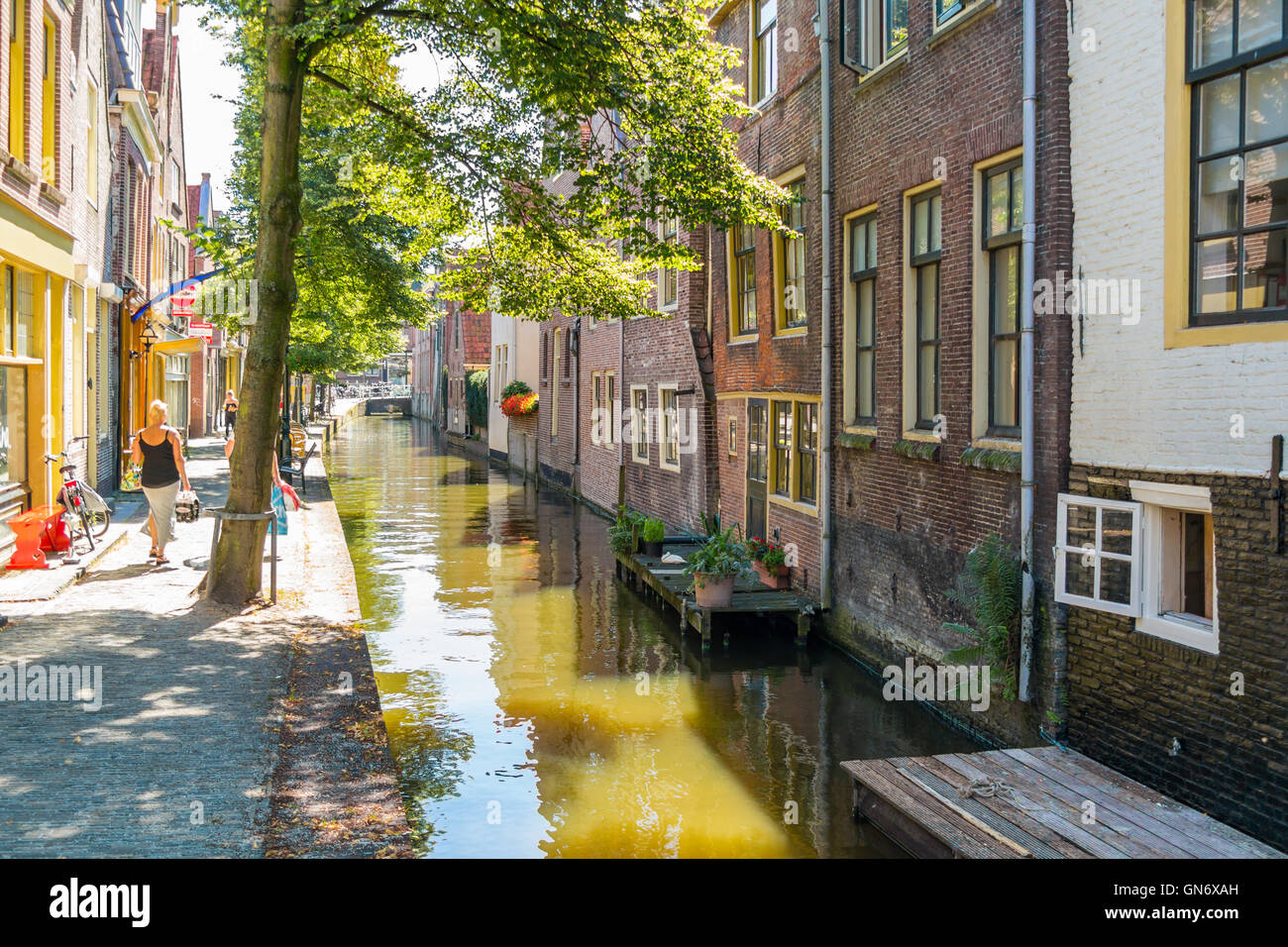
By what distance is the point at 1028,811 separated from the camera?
20.9 feet

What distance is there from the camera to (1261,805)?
19.5ft

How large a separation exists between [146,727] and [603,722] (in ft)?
12.6

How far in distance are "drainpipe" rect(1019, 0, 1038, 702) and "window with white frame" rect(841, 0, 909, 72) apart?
116 inches

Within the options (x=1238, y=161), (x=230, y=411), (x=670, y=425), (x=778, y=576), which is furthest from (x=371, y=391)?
(x=1238, y=161)

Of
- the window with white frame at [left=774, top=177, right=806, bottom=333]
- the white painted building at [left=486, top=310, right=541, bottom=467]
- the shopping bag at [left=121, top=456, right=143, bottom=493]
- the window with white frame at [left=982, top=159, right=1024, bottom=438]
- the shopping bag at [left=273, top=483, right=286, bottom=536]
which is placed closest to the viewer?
the window with white frame at [left=982, top=159, right=1024, bottom=438]

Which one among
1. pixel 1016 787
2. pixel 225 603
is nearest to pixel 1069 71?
pixel 1016 787

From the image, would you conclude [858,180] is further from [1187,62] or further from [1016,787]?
[1016,787]

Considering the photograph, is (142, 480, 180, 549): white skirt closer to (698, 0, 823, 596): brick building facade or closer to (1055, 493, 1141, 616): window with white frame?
(698, 0, 823, 596): brick building facade

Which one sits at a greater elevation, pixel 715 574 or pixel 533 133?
pixel 533 133

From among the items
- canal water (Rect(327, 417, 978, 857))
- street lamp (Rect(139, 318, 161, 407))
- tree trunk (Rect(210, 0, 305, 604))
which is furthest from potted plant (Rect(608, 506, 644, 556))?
street lamp (Rect(139, 318, 161, 407))

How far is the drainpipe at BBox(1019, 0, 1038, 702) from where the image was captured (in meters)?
7.98

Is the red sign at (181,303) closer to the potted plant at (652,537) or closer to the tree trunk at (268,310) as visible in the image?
the potted plant at (652,537)

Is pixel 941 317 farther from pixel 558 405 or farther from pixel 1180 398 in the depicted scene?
pixel 558 405

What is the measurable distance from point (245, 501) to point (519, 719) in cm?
345
